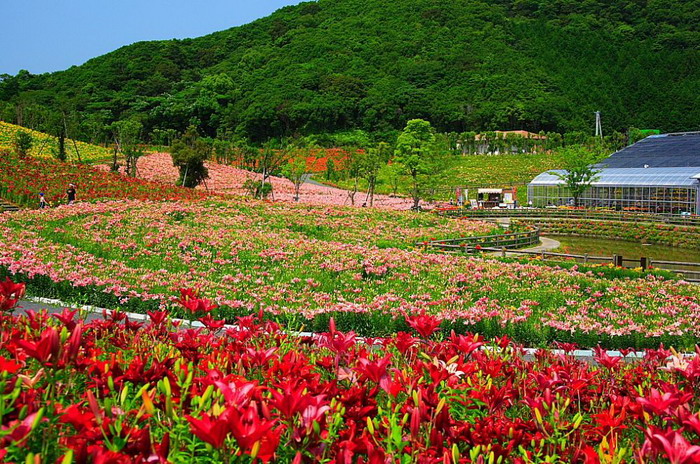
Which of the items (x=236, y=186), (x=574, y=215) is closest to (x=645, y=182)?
(x=574, y=215)

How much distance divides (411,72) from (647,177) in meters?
81.7

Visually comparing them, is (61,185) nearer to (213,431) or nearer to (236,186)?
(236,186)

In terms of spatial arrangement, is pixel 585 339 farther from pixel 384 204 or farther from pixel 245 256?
pixel 384 204

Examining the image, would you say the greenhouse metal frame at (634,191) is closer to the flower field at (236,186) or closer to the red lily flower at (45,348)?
the flower field at (236,186)

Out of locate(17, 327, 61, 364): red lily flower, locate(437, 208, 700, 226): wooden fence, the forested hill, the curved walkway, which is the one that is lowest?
the curved walkway

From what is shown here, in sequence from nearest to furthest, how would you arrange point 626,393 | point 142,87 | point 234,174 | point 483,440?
point 483,440
point 626,393
point 234,174
point 142,87

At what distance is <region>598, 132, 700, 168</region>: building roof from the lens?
42375 mm

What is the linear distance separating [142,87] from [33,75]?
2570cm

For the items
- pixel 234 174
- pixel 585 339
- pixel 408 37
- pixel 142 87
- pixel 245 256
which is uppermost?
pixel 408 37

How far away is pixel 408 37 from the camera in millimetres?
132625

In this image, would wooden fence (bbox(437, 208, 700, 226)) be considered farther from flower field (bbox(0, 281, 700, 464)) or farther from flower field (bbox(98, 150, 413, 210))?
flower field (bbox(0, 281, 700, 464))

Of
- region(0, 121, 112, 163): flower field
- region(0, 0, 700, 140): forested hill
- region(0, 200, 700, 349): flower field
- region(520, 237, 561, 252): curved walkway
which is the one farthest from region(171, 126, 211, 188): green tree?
region(0, 0, 700, 140): forested hill

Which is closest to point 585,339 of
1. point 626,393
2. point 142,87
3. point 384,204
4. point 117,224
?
point 626,393

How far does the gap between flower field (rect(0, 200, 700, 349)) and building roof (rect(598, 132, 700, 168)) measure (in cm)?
3170
